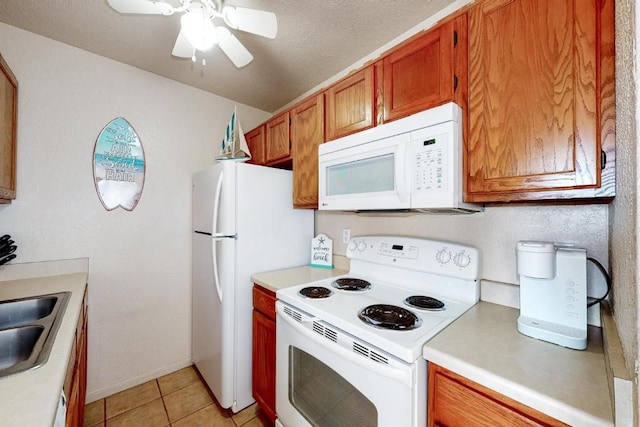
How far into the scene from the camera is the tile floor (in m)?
1.71

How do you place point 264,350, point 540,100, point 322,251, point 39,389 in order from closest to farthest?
point 39,389 < point 540,100 < point 264,350 < point 322,251

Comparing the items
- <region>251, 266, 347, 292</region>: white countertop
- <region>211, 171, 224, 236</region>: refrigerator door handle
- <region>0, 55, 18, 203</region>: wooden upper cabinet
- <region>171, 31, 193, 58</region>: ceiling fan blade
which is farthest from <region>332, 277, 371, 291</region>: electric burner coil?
<region>0, 55, 18, 203</region>: wooden upper cabinet

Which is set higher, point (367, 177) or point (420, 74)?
point (420, 74)

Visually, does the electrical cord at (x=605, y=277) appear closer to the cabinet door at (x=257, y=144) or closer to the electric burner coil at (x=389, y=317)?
the electric burner coil at (x=389, y=317)

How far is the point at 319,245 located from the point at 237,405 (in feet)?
4.11

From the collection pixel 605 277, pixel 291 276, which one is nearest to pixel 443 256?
pixel 605 277

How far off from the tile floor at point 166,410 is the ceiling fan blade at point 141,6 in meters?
2.37

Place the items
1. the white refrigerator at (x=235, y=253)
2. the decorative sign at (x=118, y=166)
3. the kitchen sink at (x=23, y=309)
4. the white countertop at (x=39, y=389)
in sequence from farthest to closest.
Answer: the decorative sign at (x=118, y=166), the white refrigerator at (x=235, y=253), the kitchen sink at (x=23, y=309), the white countertop at (x=39, y=389)

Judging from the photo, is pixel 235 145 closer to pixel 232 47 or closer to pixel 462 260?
pixel 232 47

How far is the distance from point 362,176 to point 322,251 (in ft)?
2.98

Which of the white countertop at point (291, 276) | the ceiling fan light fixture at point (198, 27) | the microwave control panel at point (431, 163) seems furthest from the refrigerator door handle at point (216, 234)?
the microwave control panel at point (431, 163)

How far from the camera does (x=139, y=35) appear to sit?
1.69 m

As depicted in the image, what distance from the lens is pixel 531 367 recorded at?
0.75 metres

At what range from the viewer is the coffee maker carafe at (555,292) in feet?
2.89
